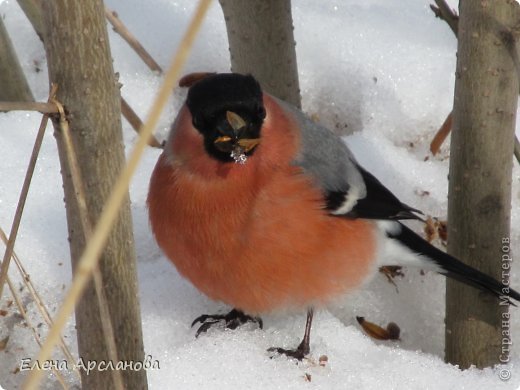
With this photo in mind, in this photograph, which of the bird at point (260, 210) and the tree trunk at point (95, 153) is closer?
the tree trunk at point (95, 153)

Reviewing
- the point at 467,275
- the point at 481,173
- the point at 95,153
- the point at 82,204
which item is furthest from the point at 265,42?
the point at 82,204

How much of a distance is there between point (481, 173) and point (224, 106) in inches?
30.4

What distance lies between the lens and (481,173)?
7.50 ft

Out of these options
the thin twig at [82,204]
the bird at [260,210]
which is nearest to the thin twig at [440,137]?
the bird at [260,210]

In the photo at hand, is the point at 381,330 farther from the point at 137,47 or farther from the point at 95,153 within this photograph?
the point at 95,153

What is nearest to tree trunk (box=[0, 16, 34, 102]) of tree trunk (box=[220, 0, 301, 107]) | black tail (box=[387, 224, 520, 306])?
tree trunk (box=[220, 0, 301, 107])

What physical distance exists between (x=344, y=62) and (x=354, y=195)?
937mm

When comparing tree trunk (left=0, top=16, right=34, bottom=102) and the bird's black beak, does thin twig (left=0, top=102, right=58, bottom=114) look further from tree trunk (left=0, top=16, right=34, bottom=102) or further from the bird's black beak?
tree trunk (left=0, top=16, right=34, bottom=102)

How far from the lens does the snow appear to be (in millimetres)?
2223

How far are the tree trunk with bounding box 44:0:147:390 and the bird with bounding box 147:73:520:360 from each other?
532 millimetres

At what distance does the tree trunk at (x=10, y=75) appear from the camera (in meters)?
2.92

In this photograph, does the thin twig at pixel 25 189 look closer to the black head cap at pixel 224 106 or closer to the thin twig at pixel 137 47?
the black head cap at pixel 224 106

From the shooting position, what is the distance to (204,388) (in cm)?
209

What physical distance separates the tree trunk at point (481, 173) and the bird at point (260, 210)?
0.25ft
